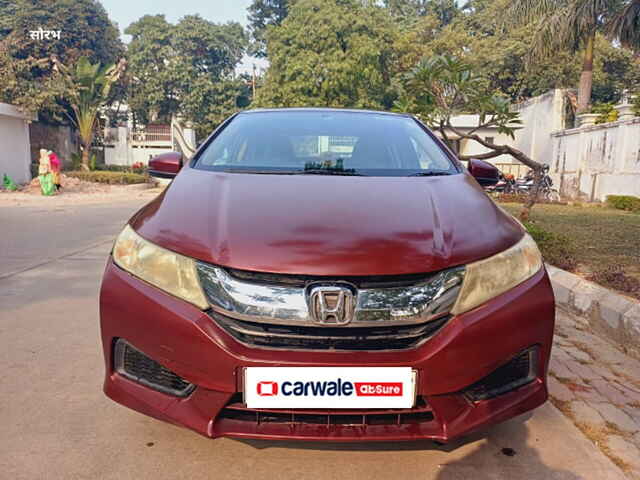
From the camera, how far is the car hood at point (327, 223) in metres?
1.72

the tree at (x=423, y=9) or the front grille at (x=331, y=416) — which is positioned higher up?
the tree at (x=423, y=9)

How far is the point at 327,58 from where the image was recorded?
903 inches

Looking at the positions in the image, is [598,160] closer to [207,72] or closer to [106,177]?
[106,177]

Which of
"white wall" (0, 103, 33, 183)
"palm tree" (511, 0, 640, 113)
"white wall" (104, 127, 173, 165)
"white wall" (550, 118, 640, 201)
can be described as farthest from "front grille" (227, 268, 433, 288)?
"white wall" (104, 127, 173, 165)

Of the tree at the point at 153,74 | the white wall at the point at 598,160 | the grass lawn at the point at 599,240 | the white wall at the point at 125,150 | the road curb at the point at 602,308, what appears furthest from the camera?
the tree at the point at 153,74

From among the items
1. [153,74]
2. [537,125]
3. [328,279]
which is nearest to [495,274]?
[328,279]

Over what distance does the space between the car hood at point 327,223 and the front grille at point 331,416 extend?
0.43 meters

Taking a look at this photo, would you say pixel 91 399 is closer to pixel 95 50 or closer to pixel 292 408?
pixel 292 408

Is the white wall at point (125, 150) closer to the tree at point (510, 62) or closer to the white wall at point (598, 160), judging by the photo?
the tree at point (510, 62)

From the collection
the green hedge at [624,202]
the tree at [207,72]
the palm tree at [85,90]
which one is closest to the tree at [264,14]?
the tree at [207,72]

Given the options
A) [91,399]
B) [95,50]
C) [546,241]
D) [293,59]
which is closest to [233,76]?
[95,50]

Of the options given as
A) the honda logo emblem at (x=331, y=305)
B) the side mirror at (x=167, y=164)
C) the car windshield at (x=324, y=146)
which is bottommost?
the honda logo emblem at (x=331, y=305)

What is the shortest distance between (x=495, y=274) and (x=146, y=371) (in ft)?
4.07

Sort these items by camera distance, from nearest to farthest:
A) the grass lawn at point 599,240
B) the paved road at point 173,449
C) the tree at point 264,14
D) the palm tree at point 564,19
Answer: the paved road at point 173,449 → the grass lawn at point 599,240 → the palm tree at point 564,19 → the tree at point 264,14
